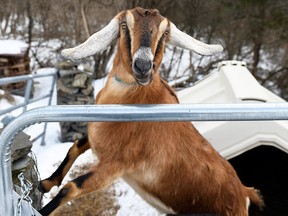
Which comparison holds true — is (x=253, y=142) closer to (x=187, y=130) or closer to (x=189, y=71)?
(x=187, y=130)

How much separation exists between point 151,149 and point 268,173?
10.4ft

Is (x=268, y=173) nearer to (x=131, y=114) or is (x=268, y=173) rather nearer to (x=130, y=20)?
(x=130, y=20)

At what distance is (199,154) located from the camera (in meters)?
2.00

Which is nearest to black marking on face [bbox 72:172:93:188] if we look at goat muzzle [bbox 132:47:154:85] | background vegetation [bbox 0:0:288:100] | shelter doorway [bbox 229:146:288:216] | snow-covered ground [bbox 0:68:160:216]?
goat muzzle [bbox 132:47:154:85]

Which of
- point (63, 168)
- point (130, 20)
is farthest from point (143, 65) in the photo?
point (63, 168)

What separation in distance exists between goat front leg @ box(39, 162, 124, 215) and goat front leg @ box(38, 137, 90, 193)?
1.04 ft

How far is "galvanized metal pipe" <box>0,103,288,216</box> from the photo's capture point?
3.52 ft

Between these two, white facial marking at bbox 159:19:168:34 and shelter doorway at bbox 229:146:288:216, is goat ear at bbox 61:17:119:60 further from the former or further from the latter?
shelter doorway at bbox 229:146:288:216

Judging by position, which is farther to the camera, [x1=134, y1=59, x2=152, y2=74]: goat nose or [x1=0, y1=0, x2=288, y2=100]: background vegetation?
[x1=0, y1=0, x2=288, y2=100]: background vegetation

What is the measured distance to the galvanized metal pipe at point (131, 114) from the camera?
107 centimetres

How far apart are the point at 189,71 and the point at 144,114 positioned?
40.9 feet

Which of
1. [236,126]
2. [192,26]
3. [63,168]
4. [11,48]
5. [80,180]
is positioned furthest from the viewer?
[192,26]

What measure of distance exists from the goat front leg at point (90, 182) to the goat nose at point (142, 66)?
22.6 inches

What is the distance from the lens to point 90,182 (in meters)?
1.75
